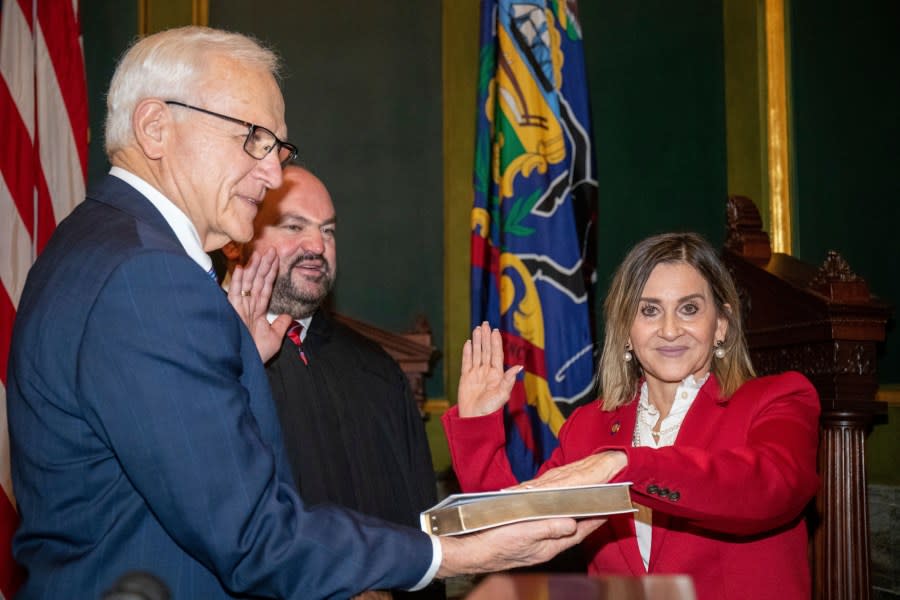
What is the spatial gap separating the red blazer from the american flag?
2.12 m

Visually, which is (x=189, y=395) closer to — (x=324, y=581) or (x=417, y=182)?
(x=324, y=581)

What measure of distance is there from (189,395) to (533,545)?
737 mm

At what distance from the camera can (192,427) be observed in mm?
1446

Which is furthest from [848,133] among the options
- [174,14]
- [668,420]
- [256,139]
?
[256,139]

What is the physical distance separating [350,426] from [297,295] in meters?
0.49

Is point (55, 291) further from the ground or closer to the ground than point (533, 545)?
further from the ground

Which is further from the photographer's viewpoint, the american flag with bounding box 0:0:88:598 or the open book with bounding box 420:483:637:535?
the american flag with bounding box 0:0:88:598

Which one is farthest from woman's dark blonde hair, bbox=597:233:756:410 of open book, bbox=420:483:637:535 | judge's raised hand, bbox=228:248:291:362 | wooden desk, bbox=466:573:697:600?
wooden desk, bbox=466:573:697:600

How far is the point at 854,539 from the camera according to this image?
2.80 metres

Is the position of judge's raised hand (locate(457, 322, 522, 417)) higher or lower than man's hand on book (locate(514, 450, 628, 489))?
higher

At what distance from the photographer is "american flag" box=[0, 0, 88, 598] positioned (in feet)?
11.8

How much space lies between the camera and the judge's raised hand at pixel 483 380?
2451 millimetres

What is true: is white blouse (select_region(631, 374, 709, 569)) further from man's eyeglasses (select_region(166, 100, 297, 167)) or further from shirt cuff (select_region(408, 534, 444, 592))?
man's eyeglasses (select_region(166, 100, 297, 167))

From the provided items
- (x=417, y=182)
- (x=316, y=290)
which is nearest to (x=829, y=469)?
(x=316, y=290)
